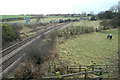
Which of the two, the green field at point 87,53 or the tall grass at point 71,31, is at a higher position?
the tall grass at point 71,31

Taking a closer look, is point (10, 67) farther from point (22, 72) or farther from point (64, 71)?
point (64, 71)

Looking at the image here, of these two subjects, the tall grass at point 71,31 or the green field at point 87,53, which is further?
the tall grass at point 71,31

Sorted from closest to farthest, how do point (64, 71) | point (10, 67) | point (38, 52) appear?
point (64, 71) → point (10, 67) → point (38, 52)

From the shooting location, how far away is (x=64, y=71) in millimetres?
9805

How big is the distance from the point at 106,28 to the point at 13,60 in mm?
43042

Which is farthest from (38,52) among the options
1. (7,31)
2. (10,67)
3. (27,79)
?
(7,31)

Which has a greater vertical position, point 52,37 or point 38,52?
point 52,37

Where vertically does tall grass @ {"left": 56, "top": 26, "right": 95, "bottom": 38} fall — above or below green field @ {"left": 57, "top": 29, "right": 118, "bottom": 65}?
above

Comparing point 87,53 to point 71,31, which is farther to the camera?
point 71,31

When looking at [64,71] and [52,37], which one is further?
[52,37]

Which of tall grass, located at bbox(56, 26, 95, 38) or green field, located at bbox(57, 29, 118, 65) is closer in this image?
green field, located at bbox(57, 29, 118, 65)

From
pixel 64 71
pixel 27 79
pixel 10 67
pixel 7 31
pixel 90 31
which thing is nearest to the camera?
pixel 27 79

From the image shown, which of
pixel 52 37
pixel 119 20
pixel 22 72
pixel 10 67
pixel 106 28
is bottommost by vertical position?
pixel 10 67

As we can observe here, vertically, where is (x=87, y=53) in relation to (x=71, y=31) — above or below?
below
